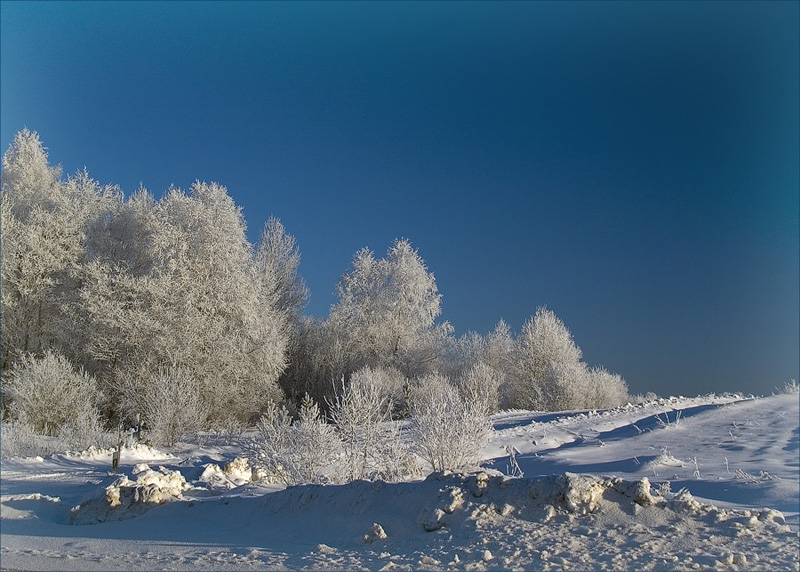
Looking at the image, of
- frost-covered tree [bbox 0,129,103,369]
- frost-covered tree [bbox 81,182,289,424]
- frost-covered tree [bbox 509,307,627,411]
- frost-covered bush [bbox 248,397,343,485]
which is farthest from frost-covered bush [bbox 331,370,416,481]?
frost-covered tree [bbox 509,307,627,411]

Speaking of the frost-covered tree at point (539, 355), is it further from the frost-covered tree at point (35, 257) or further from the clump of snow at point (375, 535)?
the clump of snow at point (375, 535)

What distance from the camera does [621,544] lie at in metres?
5.18

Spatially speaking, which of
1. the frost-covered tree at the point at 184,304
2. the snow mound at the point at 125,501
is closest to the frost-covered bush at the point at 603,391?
the frost-covered tree at the point at 184,304

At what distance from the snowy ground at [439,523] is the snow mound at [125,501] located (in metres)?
0.02

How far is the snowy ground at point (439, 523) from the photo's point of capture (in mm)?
5051

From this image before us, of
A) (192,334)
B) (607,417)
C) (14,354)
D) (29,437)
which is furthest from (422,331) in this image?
(29,437)

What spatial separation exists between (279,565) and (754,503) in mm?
4558

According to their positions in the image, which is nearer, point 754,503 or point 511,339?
point 754,503

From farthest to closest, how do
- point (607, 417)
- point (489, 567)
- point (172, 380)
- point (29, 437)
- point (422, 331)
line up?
point (422, 331), point (172, 380), point (607, 417), point (29, 437), point (489, 567)

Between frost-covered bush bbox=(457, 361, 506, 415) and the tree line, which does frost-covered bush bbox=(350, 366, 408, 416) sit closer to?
A: the tree line

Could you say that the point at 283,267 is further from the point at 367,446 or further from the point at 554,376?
the point at 367,446

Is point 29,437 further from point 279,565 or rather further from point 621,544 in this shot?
point 621,544

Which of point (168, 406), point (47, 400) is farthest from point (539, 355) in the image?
point (47, 400)

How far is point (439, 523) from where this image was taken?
5.95m
